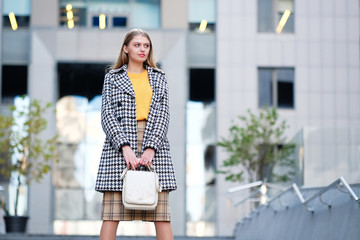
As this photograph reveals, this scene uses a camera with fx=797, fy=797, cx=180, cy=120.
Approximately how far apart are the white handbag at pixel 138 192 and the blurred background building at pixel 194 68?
63.1 feet

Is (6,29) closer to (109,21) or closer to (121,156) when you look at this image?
(109,21)

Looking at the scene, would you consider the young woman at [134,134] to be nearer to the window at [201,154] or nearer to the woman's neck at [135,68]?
the woman's neck at [135,68]

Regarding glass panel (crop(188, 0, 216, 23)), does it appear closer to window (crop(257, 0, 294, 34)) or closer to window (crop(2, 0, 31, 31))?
window (crop(257, 0, 294, 34))

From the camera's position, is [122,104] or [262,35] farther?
[262,35]

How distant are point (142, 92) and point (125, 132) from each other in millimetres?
345

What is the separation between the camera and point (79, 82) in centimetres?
2564

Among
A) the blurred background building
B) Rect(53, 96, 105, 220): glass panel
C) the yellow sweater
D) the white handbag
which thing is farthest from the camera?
the blurred background building

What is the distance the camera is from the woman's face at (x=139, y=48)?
5.75 metres

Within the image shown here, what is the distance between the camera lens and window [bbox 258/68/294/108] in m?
25.5

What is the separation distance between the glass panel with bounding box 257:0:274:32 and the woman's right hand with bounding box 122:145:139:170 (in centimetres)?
2068

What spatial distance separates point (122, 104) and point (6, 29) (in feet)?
67.3

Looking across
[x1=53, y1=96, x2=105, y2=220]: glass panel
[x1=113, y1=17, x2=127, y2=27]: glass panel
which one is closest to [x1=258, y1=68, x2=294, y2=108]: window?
[x1=113, y1=17, x2=127, y2=27]: glass panel

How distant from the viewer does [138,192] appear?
525 centimetres

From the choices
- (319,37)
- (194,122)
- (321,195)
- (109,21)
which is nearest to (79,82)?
(109,21)
